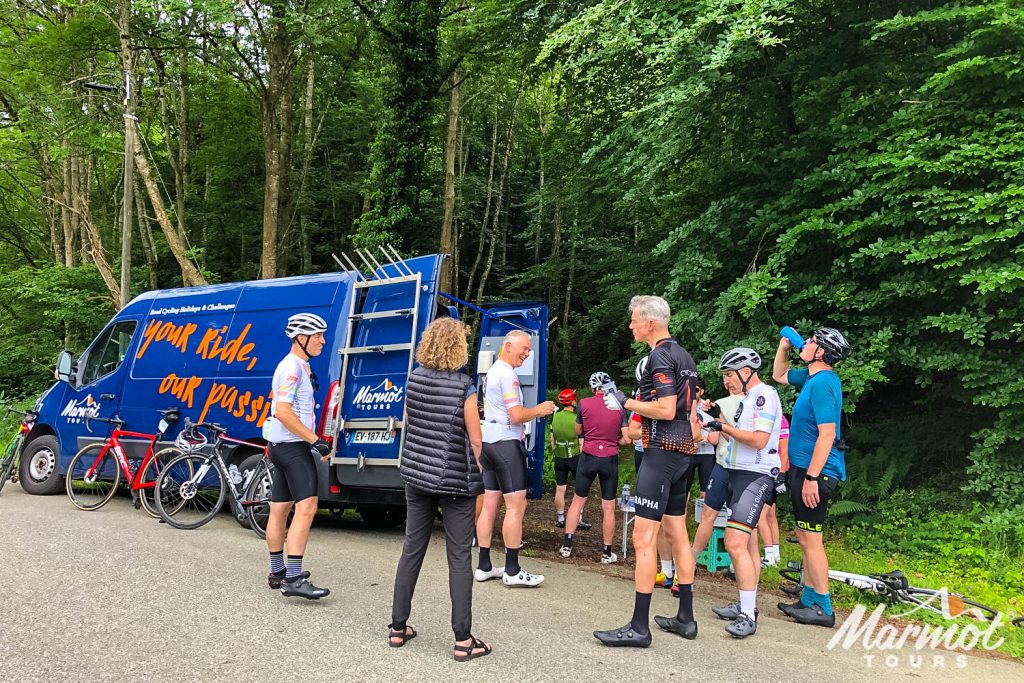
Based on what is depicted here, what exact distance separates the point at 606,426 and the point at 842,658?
3360mm

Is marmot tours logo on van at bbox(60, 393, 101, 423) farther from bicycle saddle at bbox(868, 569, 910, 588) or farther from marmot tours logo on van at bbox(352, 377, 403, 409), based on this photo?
bicycle saddle at bbox(868, 569, 910, 588)

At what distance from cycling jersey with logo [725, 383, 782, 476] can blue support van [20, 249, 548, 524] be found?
10.5 ft

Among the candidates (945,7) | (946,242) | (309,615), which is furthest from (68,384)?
(945,7)

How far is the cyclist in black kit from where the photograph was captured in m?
4.17

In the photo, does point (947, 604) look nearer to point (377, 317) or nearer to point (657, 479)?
point (657, 479)

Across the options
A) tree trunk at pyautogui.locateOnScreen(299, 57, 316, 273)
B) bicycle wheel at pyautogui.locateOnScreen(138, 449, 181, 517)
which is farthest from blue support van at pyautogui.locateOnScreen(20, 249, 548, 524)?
tree trunk at pyautogui.locateOnScreen(299, 57, 316, 273)

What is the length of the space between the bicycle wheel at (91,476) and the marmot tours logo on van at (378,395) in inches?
143

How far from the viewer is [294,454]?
4.96 metres

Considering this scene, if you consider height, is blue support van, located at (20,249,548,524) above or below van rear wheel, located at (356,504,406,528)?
above

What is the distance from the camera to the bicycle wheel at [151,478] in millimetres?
7797

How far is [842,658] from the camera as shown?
13.7 ft

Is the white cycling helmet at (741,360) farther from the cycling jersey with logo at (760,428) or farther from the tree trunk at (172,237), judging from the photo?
the tree trunk at (172,237)

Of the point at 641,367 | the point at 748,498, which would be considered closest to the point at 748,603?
the point at 748,498

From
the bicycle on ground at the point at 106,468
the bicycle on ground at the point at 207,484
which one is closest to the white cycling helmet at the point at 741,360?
the bicycle on ground at the point at 207,484
